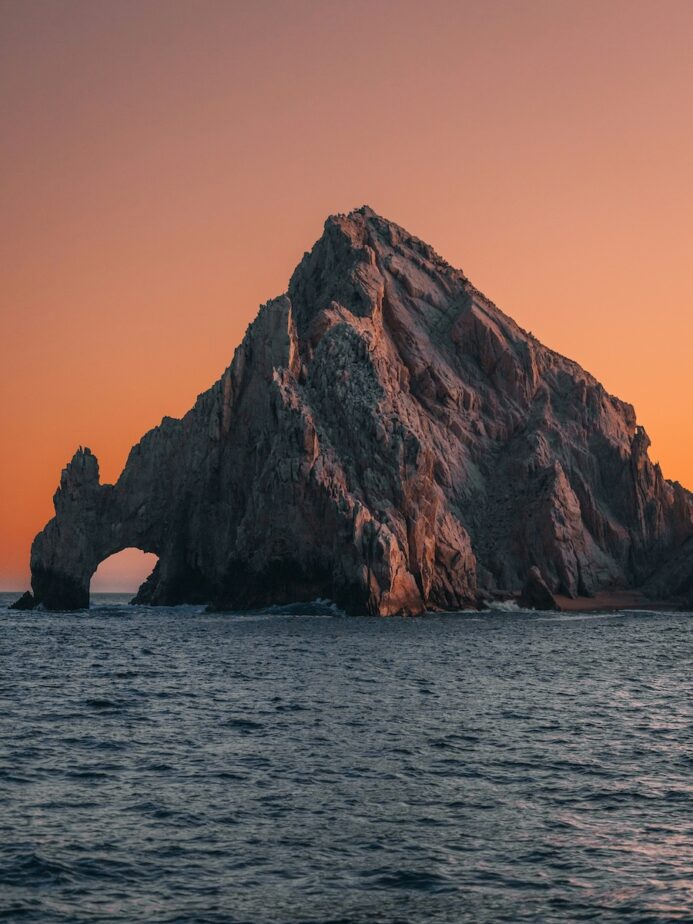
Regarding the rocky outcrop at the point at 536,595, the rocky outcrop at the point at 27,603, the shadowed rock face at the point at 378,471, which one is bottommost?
the rocky outcrop at the point at 27,603

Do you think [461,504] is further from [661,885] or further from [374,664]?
[661,885]

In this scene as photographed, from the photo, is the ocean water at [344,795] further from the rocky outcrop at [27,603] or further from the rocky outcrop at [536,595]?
the rocky outcrop at [27,603]

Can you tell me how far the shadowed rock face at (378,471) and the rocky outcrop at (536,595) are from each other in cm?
551

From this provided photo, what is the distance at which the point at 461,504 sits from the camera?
140125mm

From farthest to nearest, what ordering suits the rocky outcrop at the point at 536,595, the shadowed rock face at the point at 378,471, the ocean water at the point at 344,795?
the rocky outcrop at the point at 536,595 < the shadowed rock face at the point at 378,471 < the ocean water at the point at 344,795

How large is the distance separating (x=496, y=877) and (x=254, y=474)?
103489 mm

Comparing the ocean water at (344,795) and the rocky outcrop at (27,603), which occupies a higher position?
the rocky outcrop at (27,603)

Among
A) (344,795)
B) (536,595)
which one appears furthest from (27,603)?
(344,795)

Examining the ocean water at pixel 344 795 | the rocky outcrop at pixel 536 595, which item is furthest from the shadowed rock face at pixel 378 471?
the ocean water at pixel 344 795

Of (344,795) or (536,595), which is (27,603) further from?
(344,795)

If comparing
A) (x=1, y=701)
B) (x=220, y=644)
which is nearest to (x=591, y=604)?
(x=220, y=644)

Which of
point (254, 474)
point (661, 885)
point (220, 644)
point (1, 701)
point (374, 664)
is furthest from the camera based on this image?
→ point (254, 474)

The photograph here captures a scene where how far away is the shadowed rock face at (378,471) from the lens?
111875mm

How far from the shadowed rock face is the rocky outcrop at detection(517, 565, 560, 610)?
5.51 metres
